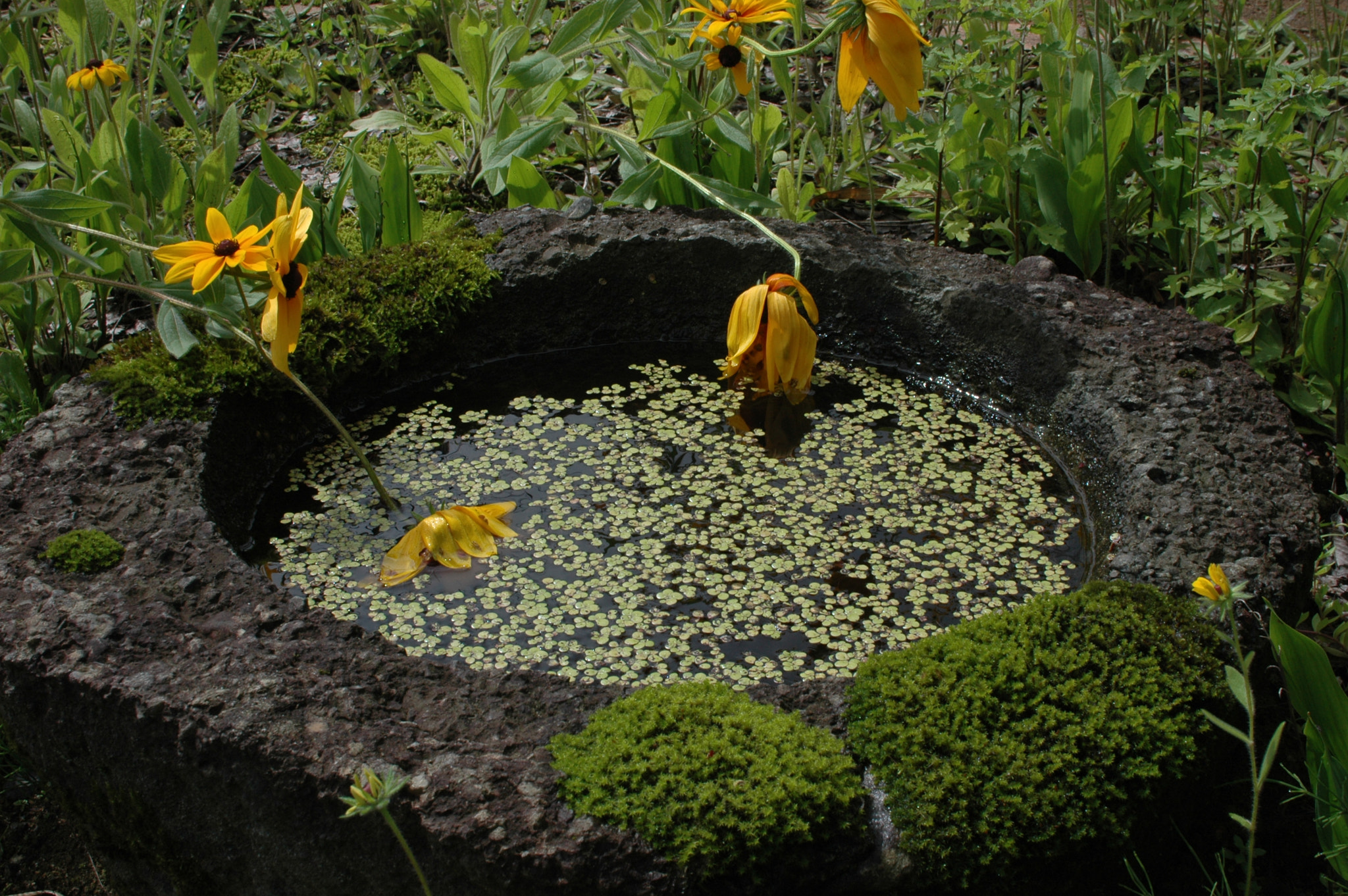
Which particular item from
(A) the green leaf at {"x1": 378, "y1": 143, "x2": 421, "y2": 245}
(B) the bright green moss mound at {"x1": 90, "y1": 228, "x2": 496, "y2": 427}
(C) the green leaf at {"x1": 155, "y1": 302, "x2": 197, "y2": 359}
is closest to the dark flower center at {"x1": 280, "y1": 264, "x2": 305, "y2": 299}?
(C) the green leaf at {"x1": 155, "y1": 302, "x2": 197, "y2": 359}

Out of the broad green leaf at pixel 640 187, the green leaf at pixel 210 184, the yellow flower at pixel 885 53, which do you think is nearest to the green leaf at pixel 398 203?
the green leaf at pixel 210 184

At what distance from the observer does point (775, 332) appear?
2137 millimetres

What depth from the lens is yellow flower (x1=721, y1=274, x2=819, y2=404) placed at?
2135 millimetres

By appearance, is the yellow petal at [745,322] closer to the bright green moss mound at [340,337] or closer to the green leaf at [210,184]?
the bright green moss mound at [340,337]

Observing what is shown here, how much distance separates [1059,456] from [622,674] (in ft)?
3.48

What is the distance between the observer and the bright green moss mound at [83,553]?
5.08 ft

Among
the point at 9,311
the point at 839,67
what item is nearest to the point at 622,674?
the point at 839,67

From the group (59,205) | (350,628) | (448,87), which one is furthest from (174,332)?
(448,87)

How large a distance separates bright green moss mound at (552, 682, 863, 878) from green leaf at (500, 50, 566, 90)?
162 cm

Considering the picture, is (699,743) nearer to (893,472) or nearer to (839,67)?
(893,472)

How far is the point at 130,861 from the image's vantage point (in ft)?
4.70

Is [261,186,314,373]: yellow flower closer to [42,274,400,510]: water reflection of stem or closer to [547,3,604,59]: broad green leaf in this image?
[42,274,400,510]: water reflection of stem

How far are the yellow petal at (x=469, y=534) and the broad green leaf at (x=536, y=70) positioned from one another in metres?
1.08

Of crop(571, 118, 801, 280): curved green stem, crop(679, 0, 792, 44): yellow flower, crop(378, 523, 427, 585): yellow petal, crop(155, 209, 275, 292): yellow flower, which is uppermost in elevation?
crop(679, 0, 792, 44): yellow flower
